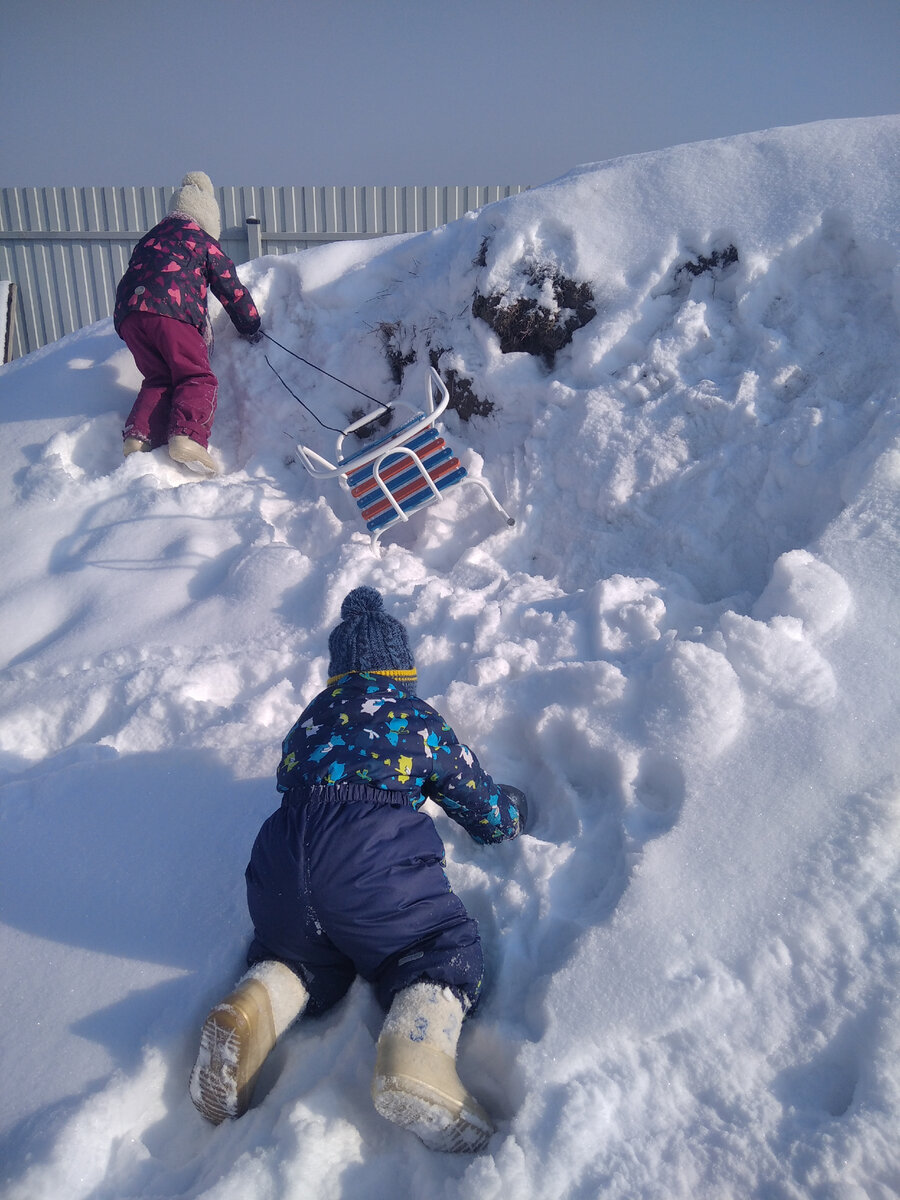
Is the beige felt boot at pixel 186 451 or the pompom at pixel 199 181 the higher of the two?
the pompom at pixel 199 181

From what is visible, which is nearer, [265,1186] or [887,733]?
[265,1186]

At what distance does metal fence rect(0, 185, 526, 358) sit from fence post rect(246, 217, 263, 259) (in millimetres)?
11

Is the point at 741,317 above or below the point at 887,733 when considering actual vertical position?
above

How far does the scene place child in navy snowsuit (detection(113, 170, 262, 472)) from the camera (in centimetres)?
363

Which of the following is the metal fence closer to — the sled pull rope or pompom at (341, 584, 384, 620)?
the sled pull rope

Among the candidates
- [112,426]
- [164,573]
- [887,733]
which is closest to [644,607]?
[887,733]

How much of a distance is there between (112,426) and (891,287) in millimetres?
3502

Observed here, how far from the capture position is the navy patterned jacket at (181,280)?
12.0ft

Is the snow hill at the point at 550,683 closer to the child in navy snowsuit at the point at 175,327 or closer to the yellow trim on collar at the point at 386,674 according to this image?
the child in navy snowsuit at the point at 175,327

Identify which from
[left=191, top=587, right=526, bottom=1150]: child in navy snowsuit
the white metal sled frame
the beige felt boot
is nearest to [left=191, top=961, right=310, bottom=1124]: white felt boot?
[left=191, top=587, right=526, bottom=1150]: child in navy snowsuit

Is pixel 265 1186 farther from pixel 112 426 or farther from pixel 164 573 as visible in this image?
pixel 112 426

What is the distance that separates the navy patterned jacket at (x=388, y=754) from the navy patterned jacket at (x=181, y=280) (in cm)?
277

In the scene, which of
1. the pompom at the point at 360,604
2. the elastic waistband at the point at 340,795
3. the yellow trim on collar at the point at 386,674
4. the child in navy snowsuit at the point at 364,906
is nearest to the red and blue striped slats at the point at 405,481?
the pompom at the point at 360,604

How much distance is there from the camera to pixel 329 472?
3.15m
